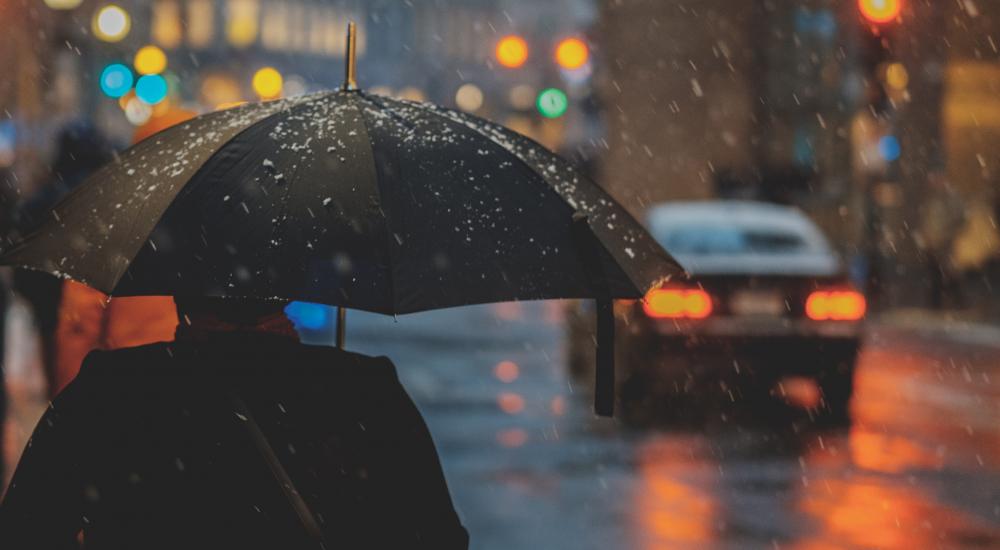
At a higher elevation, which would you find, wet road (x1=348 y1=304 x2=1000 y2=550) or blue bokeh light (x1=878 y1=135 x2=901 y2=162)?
blue bokeh light (x1=878 y1=135 x2=901 y2=162)

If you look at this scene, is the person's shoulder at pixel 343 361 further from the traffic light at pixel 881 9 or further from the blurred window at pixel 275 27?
the blurred window at pixel 275 27

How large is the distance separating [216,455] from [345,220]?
0.63 meters

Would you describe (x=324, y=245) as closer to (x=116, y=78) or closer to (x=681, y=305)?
(x=681, y=305)

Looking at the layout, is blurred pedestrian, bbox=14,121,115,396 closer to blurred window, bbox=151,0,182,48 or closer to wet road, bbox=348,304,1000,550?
wet road, bbox=348,304,1000,550

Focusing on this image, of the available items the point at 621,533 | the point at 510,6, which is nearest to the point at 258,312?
the point at 621,533

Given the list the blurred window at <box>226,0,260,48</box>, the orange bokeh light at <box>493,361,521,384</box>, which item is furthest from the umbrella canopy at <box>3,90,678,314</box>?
the blurred window at <box>226,0,260,48</box>

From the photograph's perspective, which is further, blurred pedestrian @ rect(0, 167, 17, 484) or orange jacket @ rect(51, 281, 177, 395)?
blurred pedestrian @ rect(0, 167, 17, 484)

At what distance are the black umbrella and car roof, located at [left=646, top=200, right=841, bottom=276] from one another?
8993mm

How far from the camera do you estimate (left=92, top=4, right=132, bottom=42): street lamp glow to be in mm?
23719

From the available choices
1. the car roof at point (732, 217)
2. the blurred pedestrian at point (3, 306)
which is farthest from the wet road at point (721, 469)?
the blurred pedestrian at point (3, 306)

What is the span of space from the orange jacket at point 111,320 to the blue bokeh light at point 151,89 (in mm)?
20539

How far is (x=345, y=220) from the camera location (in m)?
3.47

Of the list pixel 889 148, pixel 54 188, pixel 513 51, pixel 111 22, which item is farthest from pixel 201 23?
pixel 54 188

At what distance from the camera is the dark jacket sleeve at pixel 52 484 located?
10.2 ft
